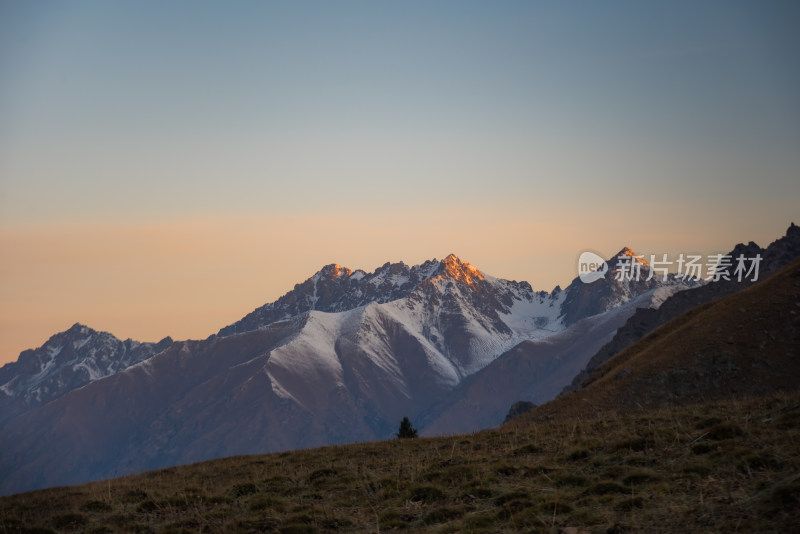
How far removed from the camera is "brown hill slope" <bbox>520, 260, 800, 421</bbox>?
67.5m

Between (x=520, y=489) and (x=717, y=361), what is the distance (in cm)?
5076

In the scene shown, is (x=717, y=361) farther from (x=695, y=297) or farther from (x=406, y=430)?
(x=695, y=297)

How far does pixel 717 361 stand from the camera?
230 feet

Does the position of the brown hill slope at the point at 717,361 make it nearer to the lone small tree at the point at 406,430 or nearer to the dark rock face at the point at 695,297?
the lone small tree at the point at 406,430

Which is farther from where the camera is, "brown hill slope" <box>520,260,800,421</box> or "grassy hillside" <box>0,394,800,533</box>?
"brown hill slope" <box>520,260,800,421</box>

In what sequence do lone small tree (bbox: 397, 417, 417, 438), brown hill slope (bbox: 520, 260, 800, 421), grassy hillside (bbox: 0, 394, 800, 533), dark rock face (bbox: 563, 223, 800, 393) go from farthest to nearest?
dark rock face (bbox: 563, 223, 800, 393), brown hill slope (bbox: 520, 260, 800, 421), lone small tree (bbox: 397, 417, 417, 438), grassy hillside (bbox: 0, 394, 800, 533)

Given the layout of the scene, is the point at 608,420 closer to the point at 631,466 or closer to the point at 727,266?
the point at 631,466

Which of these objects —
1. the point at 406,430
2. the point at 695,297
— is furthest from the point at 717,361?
the point at 695,297

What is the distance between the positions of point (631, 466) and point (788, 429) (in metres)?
5.78

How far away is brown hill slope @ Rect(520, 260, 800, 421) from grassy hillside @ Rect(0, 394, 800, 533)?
107 feet

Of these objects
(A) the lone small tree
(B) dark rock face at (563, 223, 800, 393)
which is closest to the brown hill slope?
(A) the lone small tree

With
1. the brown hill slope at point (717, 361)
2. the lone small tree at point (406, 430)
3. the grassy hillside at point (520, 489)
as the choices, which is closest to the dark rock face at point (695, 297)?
the brown hill slope at point (717, 361)

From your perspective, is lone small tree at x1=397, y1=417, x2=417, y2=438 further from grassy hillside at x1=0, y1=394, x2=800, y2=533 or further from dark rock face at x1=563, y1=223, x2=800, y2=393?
dark rock face at x1=563, y1=223, x2=800, y2=393

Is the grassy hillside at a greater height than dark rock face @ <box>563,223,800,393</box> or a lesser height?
lesser
